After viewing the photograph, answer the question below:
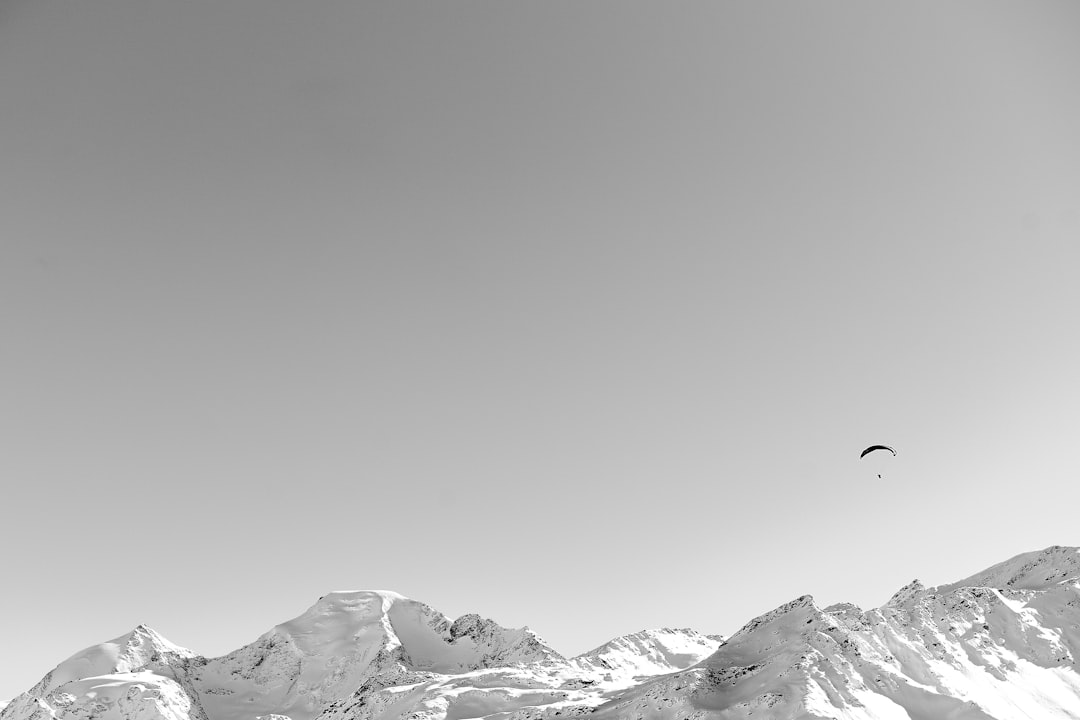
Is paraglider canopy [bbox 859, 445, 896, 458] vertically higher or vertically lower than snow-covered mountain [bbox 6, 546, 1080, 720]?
higher

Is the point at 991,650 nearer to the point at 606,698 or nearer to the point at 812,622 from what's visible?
the point at 812,622

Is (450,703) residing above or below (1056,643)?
above

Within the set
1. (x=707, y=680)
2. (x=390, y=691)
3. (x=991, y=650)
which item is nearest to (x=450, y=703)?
(x=390, y=691)

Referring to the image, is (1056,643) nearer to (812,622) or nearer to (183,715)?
(812,622)

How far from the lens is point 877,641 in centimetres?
9875

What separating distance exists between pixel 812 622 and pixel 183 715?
165193 mm

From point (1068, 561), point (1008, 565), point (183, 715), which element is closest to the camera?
point (1068, 561)

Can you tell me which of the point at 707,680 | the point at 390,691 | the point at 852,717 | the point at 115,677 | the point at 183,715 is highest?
the point at 115,677

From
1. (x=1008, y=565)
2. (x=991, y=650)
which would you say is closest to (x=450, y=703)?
(x=991, y=650)

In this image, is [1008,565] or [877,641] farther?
[1008,565]

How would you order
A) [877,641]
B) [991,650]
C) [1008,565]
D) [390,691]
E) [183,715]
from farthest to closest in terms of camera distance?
[183,715] → [1008,565] → [390,691] → [991,650] → [877,641]

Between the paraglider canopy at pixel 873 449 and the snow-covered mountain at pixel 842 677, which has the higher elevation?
the paraglider canopy at pixel 873 449

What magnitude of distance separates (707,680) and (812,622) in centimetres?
1950

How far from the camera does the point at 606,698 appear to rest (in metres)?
100
